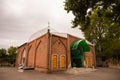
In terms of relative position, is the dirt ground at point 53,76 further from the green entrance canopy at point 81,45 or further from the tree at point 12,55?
the tree at point 12,55

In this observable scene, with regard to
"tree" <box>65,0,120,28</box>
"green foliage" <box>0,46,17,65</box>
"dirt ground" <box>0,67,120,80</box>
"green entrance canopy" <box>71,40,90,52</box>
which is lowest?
"dirt ground" <box>0,67,120,80</box>

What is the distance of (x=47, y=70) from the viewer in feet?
53.8

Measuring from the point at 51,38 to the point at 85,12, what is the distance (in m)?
8.48

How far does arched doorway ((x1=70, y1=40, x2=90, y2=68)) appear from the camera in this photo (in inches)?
855

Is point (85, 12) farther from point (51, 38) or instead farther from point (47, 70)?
point (47, 70)

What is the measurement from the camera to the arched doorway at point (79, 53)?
2173 cm

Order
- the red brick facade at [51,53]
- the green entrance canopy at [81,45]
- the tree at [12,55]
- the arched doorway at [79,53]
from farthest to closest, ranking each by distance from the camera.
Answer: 1. the tree at [12,55]
2. the arched doorway at [79,53]
3. the green entrance canopy at [81,45]
4. the red brick facade at [51,53]

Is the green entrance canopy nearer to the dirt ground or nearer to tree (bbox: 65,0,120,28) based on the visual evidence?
the dirt ground

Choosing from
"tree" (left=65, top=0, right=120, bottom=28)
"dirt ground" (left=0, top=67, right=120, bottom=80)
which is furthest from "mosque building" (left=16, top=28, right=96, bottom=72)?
"tree" (left=65, top=0, right=120, bottom=28)

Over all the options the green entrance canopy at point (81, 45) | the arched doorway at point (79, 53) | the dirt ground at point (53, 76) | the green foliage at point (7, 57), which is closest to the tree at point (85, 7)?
the dirt ground at point (53, 76)

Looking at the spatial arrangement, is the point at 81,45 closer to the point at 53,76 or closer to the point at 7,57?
the point at 53,76

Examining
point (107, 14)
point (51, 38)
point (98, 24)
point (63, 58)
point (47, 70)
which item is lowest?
point (47, 70)

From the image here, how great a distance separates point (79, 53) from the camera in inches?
877

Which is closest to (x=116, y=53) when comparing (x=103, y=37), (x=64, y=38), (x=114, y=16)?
(x=103, y=37)
